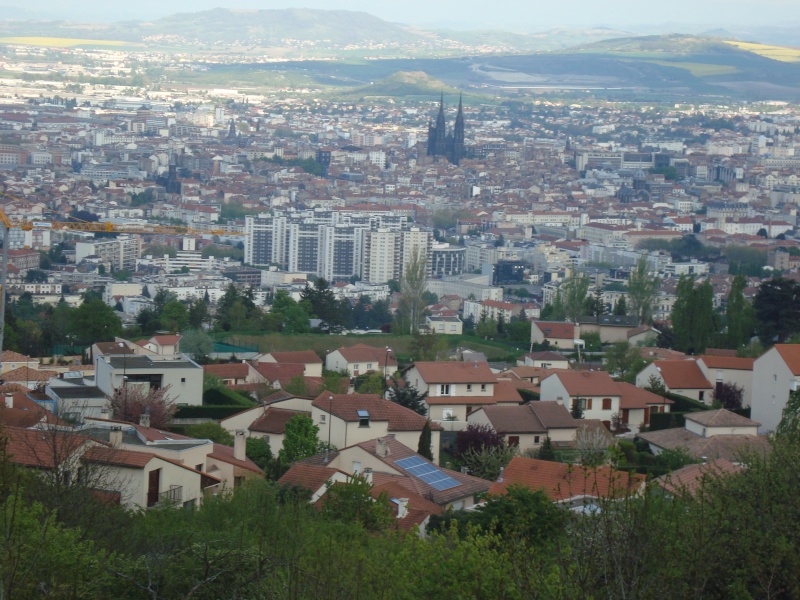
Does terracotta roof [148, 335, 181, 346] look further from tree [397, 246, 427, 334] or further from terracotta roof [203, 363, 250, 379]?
tree [397, 246, 427, 334]

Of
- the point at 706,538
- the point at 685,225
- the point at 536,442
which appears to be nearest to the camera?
the point at 706,538

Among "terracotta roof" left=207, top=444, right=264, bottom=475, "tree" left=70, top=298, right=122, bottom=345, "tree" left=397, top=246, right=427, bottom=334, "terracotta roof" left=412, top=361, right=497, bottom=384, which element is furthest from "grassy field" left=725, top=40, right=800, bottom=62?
"terracotta roof" left=207, top=444, right=264, bottom=475

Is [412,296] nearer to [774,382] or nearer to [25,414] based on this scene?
[774,382]

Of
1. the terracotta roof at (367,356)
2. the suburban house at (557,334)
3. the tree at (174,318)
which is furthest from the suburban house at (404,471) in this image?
the suburban house at (557,334)

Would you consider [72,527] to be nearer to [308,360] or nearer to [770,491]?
[770,491]

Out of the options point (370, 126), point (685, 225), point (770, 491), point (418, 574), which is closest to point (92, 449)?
point (418, 574)

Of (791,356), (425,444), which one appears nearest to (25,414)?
(425,444)
